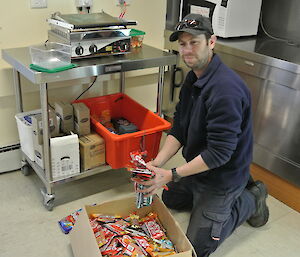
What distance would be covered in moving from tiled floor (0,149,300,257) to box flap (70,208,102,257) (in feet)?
0.52

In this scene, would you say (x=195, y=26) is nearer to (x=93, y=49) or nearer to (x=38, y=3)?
(x=93, y=49)

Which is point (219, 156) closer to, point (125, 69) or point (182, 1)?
point (125, 69)

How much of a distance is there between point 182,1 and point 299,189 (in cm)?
149

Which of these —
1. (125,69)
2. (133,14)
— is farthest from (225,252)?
(133,14)

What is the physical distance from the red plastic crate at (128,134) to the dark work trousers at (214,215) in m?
0.35

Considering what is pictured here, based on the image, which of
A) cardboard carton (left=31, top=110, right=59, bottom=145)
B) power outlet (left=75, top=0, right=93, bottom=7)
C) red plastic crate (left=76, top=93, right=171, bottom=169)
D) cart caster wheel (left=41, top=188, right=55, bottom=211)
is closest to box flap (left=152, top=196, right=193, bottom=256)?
red plastic crate (left=76, top=93, right=171, bottom=169)

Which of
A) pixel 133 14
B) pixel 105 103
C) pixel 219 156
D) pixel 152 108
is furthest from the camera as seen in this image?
pixel 152 108

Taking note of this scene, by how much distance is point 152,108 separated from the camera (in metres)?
2.91

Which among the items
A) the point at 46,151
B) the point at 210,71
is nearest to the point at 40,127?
the point at 46,151

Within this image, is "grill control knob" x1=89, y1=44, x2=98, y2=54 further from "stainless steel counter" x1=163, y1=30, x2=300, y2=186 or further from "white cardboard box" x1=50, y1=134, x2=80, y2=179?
"stainless steel counter" x1=163, y1=30, x2=300, y2=186

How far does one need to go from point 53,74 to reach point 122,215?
0.76 meters

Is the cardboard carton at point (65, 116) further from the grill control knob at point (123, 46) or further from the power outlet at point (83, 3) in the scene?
the power outlet at point (83, 3)

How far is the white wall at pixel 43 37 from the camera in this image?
209cm

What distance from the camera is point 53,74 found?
5.67 ft
